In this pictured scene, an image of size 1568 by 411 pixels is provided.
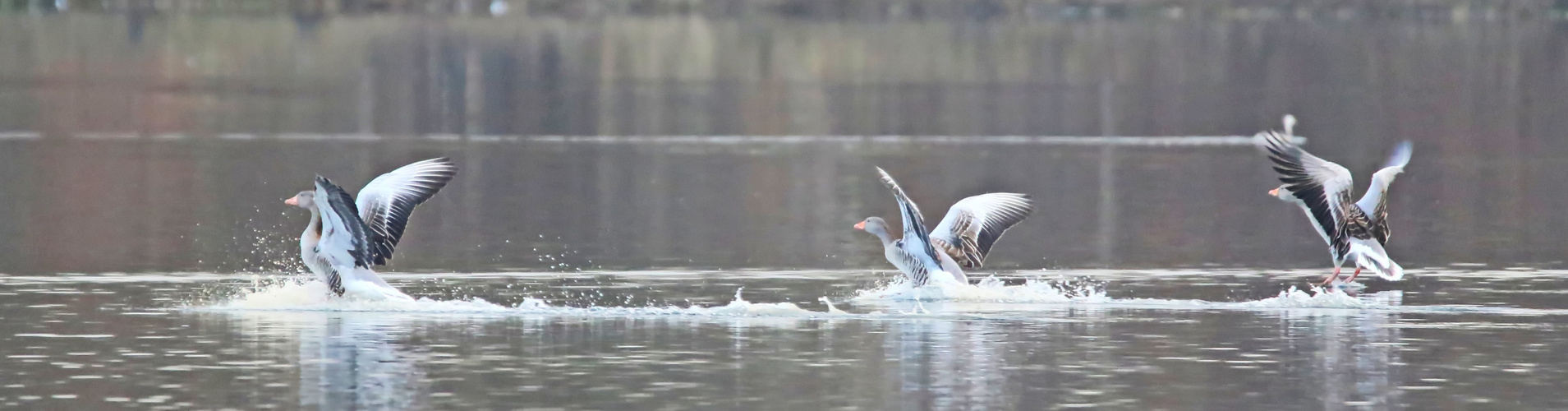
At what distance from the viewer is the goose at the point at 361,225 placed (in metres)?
18.2

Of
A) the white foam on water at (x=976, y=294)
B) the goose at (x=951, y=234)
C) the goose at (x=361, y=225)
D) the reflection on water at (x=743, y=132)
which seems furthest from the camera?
the reflection on water at (x=743, y=132)

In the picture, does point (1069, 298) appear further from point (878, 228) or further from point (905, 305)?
point (878, 228)

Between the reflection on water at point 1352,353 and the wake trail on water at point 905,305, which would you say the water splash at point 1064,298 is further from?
the reflection on water at point 1352,353

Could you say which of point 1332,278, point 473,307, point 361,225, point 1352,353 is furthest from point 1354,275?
point 361,225

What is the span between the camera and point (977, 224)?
20.5 metres

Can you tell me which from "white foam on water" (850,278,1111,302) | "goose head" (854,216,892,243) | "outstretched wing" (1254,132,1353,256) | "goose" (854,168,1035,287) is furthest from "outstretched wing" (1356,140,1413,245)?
"goose head" (854,216,892,243)

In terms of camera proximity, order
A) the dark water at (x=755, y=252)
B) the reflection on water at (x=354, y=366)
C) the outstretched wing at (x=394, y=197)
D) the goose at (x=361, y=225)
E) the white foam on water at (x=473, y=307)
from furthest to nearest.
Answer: the outstretched wing at (x=394, y=197), the white foam on water at (x=473, y=307), the goose at (x=361, y=225), the dark water at (x=755, y=252), the reflection on water at (x=354, y=366)

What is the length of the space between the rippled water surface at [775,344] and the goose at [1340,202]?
346mm

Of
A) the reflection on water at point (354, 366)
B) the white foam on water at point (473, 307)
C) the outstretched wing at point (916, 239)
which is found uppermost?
the outstretched wing at point (916, 239)

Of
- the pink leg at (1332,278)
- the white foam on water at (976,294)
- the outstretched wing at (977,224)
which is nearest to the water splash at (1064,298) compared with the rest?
the white foam on water at (976,294)

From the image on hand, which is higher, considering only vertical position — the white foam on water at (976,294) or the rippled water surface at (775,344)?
the white foam on water at (976,294)

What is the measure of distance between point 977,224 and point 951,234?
0.31 metres

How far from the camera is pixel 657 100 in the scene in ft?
210

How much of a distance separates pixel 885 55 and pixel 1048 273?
74695 mm
